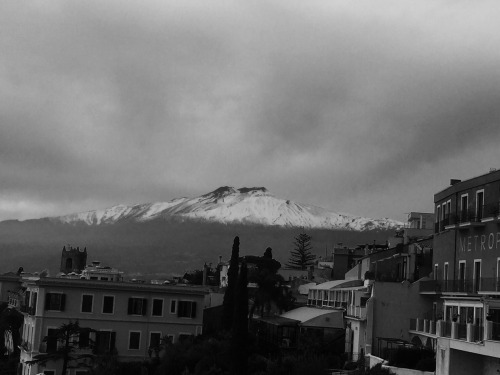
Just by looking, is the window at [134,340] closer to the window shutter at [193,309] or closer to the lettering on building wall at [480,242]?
the window shutter at [193,309]

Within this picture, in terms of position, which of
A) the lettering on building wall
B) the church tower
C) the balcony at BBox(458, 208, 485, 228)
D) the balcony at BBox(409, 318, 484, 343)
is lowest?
the balcony at BBox(409, 318, 484, 343)

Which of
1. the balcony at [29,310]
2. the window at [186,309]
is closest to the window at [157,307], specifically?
the window at [186,309]

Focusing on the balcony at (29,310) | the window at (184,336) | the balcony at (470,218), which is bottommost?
the window at (184,336)

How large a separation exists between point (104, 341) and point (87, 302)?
3.40 metres

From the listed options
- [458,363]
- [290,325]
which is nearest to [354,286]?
[290,325]

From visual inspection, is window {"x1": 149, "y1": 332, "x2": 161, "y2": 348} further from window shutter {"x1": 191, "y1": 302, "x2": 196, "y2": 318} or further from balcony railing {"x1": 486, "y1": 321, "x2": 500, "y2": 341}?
balcony railing {"x1": 486, "y1": 321, "x2": 500, "y2": 341}

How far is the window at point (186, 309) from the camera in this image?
68875mm

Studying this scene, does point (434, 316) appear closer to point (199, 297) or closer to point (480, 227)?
point (480, 227)

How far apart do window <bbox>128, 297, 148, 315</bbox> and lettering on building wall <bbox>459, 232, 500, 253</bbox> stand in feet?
98.0

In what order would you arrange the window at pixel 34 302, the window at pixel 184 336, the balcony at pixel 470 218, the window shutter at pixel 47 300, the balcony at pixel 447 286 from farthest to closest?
the window at pixel 184 336 → the window at pixel 34 302 → the window shutter at pixel 47 300 → the balcony at pixel 447 286 → the balcony at pixel 470 218

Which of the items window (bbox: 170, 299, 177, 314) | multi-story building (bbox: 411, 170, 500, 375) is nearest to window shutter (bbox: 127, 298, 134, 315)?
window (bbox: 170, 299, 177, 314)

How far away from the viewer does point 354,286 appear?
65.3 metres

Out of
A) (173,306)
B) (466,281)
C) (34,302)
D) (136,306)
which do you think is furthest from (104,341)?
(466,281)

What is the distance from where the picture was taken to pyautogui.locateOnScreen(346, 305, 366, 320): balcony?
178ft
